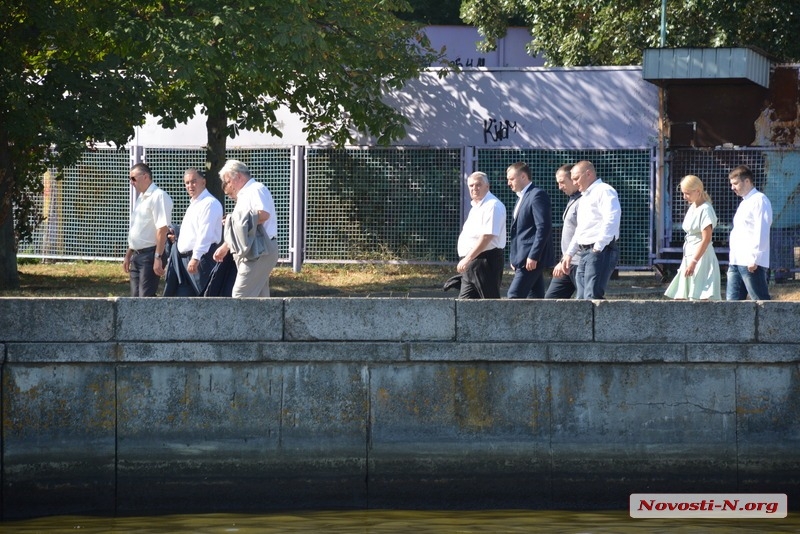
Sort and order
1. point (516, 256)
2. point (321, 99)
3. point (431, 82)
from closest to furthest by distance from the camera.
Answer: point (516, 256), point (321, 99), point (431, 82)

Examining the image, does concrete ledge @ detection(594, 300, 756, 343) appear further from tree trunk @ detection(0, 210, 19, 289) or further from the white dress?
tree trunk @ detection(0, 210, 19, 289)

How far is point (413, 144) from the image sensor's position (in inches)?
752

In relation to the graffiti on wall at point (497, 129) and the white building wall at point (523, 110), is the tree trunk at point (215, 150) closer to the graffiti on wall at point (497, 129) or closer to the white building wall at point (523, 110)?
the white building wall at point (523, 110)

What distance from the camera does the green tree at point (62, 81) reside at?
1550 cm

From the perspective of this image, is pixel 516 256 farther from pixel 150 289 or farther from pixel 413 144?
pixel 413 144

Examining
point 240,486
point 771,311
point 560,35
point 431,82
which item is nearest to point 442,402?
point 240,486

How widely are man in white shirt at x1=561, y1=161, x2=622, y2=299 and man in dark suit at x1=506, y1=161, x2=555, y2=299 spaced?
0.31 metres

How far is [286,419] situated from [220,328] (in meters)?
0.81

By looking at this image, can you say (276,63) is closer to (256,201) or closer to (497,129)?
(497,129)

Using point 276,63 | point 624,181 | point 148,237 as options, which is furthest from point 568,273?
point 624,181

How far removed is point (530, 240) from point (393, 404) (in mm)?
2264

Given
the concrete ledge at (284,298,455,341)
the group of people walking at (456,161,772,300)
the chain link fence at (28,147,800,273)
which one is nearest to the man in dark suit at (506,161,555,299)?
the group of people walking at (456,161,772,300)

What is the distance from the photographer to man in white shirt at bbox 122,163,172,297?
11258 mm

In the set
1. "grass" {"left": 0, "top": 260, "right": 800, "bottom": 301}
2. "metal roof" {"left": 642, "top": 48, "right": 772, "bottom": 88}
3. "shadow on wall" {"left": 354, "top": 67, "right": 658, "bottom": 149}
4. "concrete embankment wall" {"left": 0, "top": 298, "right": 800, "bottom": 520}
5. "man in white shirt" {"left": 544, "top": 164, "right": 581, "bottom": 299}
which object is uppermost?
→ "metal roof" {"left": 642, "top": 48, "right": 772, "bottom": 88}
